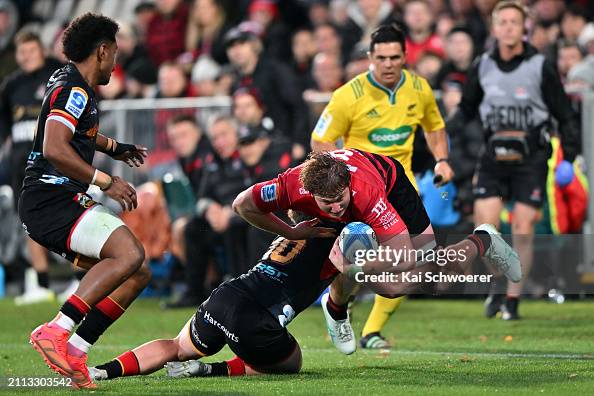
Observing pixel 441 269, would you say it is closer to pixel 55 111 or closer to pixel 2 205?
pixel 55 111

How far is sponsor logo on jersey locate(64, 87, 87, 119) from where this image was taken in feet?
27.2

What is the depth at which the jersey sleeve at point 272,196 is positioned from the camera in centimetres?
875

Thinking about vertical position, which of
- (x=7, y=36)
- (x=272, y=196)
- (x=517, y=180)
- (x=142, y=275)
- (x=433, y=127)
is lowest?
(x=517, y=180)

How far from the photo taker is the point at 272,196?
28.8ft

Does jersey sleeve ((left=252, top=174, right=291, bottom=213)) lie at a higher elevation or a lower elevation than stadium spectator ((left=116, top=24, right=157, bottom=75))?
lower

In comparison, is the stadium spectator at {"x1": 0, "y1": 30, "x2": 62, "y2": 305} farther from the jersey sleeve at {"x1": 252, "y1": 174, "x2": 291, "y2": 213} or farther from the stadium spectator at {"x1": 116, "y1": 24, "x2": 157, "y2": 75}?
the jersey sleeve at {"x1": 252, "y1": 174, "x2": 291, "y2": 213}

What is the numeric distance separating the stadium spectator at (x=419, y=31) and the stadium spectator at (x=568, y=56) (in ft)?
5.22

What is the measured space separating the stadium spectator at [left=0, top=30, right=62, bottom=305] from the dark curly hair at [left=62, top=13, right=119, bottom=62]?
277 inches

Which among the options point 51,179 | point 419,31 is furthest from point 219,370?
point 419,31

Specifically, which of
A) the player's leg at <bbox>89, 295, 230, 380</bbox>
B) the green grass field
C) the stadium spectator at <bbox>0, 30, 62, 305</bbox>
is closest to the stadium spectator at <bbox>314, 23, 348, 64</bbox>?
the stadium spectator at <bbox>0, 30, 62, 305</bbox>

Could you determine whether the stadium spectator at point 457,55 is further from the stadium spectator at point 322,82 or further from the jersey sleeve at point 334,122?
the jersey sleeve at point 334,122

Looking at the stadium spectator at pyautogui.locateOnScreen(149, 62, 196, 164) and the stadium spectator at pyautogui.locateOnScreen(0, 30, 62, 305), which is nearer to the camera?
the stadium spectator at pyautogui.locateOnScreen(0, 30, 62, 305)

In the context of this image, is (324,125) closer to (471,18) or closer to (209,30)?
(471,18)

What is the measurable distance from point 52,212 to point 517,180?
575cm
